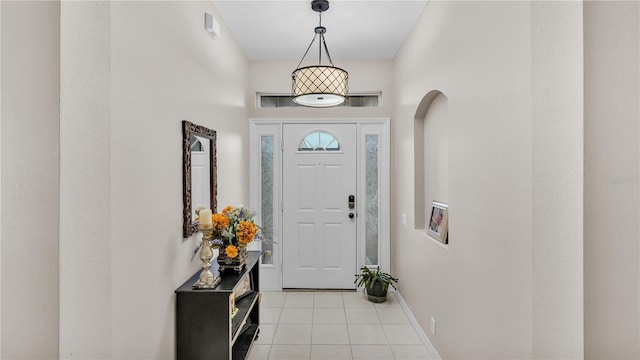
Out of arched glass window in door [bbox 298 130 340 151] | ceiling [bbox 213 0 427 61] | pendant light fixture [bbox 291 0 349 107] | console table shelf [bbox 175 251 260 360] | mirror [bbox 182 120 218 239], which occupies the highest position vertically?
ceiling [bbox 213 0 427 61]

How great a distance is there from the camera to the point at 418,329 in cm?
278

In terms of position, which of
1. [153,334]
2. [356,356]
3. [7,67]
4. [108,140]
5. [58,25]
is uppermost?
[58,25]

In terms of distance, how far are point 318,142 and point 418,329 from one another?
87.6 inches

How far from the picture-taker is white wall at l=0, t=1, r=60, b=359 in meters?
1.22

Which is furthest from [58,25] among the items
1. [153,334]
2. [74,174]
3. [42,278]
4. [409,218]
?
[409,218]

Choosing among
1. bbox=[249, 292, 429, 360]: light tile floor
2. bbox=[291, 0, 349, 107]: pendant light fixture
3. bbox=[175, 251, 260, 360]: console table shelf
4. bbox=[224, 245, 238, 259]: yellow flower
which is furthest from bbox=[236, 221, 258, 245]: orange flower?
bbox=[291, 0, 349, 107]: pendant light fixture

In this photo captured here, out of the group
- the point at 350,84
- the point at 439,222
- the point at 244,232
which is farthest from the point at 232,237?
the point at 350,84

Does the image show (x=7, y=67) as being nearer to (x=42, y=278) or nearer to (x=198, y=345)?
(x=42, y=278)

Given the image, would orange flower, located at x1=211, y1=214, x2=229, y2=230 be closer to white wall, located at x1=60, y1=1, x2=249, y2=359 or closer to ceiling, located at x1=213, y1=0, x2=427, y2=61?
white wall, located at x1=60, y1=1, x2=249, y2=359

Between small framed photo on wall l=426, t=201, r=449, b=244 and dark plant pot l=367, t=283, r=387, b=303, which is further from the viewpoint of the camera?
dark plant pot l=367, t=283, r=387, b=303

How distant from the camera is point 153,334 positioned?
160cm

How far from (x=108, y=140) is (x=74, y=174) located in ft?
0.59

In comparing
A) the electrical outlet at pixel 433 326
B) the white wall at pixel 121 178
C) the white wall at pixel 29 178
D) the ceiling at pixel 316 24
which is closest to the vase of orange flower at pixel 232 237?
the white wall at pixel 121 178

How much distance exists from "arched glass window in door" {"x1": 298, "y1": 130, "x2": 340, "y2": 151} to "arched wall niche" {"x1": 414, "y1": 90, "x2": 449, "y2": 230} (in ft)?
3.83
